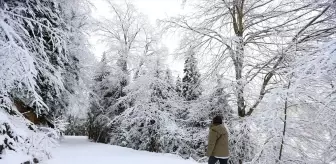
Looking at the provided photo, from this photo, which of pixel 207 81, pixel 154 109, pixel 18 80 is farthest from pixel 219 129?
pixel 154 109

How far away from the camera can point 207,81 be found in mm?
11805

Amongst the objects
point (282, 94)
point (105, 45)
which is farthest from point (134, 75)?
point (282, 94)

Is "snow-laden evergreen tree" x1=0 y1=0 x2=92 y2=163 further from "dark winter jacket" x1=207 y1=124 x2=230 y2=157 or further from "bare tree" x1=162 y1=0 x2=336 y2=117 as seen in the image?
"bare tree" x1=162 y1=0 x2=336 y2=117

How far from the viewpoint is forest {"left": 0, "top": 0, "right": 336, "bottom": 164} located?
5.89 m

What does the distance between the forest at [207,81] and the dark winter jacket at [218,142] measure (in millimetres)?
841

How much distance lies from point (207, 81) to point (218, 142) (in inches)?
213

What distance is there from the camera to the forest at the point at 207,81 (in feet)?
19.3

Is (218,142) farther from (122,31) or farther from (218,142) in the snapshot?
(122,31)

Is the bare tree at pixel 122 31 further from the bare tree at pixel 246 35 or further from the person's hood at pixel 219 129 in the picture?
the person's hood at pixel 219 129

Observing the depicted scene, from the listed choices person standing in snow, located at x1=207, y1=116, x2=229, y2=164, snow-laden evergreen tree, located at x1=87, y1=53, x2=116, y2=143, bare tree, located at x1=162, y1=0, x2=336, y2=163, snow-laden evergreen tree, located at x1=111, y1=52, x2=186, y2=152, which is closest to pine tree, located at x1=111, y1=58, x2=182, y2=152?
snow-laden evergreen tree, located at x1=111, y1=52, x2=186, y2=152

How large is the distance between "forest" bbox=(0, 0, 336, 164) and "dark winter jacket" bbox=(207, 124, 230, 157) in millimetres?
841

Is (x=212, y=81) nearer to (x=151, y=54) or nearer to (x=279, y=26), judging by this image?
(x=279, y=26)

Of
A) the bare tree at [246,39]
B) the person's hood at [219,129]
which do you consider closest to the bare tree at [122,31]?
the bare tree at [246,39]

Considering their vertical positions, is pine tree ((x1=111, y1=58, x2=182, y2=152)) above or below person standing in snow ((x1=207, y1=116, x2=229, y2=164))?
above
